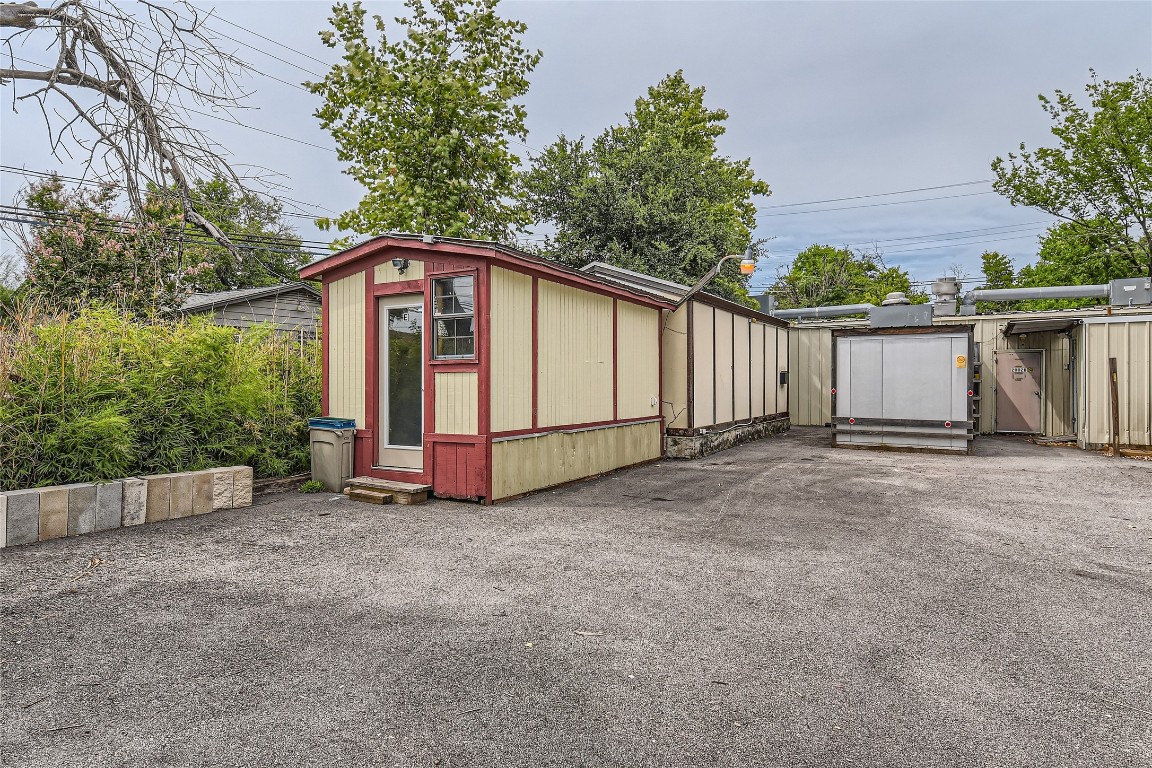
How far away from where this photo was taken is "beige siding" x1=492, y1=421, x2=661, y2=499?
21.1 ft

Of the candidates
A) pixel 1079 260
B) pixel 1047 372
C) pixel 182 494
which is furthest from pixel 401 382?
pixel 1079 260

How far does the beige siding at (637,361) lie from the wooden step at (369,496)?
11.7 feet

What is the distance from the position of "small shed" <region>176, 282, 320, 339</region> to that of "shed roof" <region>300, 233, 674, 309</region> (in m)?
5.71

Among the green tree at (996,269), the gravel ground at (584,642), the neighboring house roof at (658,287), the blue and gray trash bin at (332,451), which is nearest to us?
the gravel ground at (584,642)

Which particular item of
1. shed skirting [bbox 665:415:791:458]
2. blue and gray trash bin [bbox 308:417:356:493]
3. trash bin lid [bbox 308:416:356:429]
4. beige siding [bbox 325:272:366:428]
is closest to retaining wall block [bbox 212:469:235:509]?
blue and gray trash bin [bbox 308:417:356:493]

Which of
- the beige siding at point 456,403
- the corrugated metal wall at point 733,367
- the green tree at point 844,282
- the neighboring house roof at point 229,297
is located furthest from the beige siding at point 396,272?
the green tree at point 844,282

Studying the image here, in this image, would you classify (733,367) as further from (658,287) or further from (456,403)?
(456,403)

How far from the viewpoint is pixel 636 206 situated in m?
15.9

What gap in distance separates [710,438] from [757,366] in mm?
3152

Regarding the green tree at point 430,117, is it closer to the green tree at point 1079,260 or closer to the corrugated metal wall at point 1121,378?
the corrugated metal wall at point 1121,378

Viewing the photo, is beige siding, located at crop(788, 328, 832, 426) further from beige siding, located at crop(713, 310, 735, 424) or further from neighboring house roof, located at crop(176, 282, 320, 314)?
neighboring house roof, located at crop(176, 282, 320, 314)

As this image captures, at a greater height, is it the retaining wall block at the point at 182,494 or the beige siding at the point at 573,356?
the beige siding at the point at 573,356

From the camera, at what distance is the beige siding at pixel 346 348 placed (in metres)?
7.18

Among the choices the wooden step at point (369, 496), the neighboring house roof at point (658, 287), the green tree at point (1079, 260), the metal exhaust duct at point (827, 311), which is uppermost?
the green tree at point (1079, 260)
